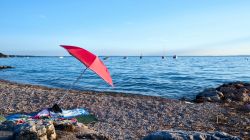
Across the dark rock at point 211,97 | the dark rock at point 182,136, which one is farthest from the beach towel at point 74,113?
the dark rock at point 211,97

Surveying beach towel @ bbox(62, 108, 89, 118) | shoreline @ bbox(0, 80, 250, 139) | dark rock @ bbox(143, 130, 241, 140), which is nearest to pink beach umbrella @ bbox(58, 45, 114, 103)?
shoreline @ bbox(0, 80, 250, 139)

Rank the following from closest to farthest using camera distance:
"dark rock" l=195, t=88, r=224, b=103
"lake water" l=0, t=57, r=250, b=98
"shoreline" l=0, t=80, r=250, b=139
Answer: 1. "shoreline" l=0, t=80, r=250, b=139
2. "dark rock" l=195, t=88, r=224, b=103
3. "lake water" l=0, t=57, r=250, b=98

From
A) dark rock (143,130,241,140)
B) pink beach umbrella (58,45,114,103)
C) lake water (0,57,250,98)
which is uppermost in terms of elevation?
pink beach umbrella (58,45,114,103)

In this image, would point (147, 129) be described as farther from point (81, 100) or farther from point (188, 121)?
point (81, 100)

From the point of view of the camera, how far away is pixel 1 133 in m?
7.31

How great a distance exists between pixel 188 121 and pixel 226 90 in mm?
11111

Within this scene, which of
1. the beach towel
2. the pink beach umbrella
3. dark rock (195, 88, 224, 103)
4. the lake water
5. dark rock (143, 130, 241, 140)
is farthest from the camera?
the lake water

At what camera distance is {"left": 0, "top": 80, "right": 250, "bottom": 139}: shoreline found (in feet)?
33.0

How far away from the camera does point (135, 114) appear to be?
11.9 meters

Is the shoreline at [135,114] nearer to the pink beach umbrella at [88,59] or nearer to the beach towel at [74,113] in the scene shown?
the beach towel at [74,113]

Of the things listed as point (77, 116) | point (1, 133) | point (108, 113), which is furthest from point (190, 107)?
point (1, 133)

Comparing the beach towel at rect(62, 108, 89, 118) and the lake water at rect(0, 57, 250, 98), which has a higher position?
the beach towel at rect(62, 108, 89, 118)

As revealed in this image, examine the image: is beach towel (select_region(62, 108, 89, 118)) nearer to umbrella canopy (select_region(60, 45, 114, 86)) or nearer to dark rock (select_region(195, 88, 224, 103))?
umbrella canopy (select_region(60, 45, 114, 86))

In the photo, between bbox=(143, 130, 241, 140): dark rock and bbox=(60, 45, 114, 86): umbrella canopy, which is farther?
bbox=(60, 45, 114, 86): umbrella canopy
